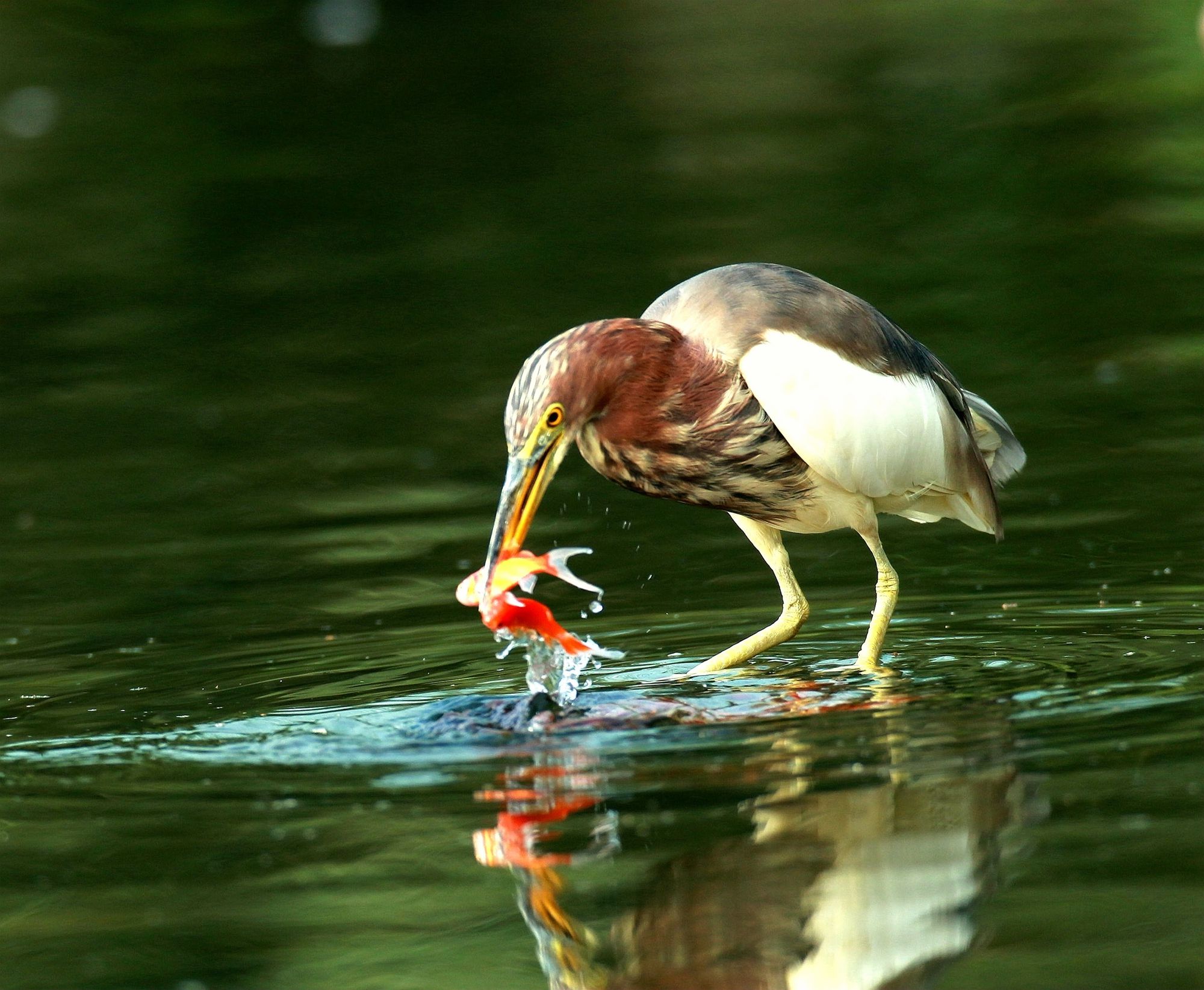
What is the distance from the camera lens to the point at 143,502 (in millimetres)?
10852

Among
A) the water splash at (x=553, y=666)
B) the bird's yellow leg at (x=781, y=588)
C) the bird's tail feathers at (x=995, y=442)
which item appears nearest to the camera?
the water splash at (x=553, y=666)

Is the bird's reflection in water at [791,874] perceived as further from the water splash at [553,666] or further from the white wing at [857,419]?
the white wing at [857,419]

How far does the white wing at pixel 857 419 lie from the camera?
6.71m

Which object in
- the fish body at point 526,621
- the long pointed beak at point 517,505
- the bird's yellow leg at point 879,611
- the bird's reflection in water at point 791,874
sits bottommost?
the bird's reflection in water at point 791,874

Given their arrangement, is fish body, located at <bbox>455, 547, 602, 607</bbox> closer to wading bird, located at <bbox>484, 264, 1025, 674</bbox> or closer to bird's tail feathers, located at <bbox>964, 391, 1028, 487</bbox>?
wading bird, located at <bbox>484, 264, 1025, 674</bbox>

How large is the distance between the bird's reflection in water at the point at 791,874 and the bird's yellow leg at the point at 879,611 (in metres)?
1.16

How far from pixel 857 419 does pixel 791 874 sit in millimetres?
2383

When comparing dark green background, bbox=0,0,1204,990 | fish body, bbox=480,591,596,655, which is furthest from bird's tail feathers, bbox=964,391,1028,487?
fish body, bbox=480,591,596,655

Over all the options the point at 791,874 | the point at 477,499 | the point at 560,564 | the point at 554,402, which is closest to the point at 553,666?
the point at 560,564

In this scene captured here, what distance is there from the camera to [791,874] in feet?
15.9

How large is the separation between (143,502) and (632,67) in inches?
774

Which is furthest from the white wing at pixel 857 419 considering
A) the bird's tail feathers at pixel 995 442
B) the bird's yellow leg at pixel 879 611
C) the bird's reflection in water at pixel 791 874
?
the bird's reflection in water at pixel 791 874

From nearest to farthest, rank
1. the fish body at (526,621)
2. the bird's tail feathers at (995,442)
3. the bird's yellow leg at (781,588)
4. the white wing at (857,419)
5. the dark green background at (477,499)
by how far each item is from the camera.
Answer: the dark green background at (477,499)
the fish body at (526,621)
the white wing at (857,419)
the bird's yellow leg at (781,588)
the bird's tail feathers at (995,442)

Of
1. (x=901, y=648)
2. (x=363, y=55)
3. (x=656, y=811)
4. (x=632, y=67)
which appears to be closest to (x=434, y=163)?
(x=632, y=67)
